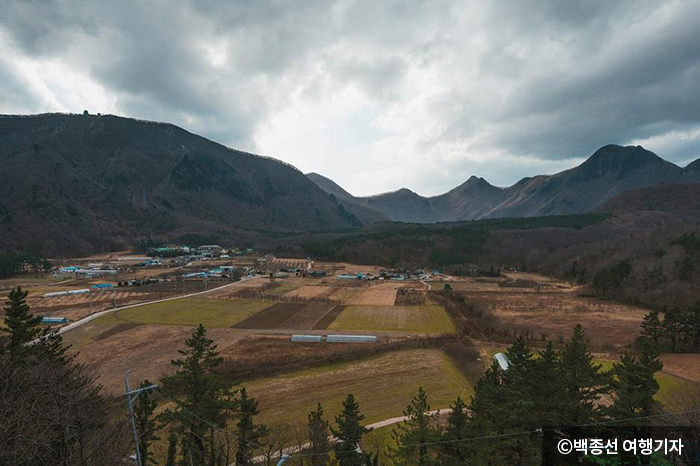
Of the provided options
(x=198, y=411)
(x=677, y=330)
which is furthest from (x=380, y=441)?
(x=677, y=330)

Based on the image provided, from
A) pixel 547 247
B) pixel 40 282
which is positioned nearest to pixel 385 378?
pixel 40 282

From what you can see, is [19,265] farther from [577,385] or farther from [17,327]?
[577,385]

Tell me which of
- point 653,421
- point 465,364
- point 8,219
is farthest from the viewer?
point 8,219

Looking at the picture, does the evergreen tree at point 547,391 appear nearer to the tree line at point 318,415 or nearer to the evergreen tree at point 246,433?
the tree line at point 318,415

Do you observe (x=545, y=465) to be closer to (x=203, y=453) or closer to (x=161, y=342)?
(x=203, y=453)

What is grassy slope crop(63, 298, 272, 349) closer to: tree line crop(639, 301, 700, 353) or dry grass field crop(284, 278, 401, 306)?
dry grass field crop(284, 278, 401, 306)

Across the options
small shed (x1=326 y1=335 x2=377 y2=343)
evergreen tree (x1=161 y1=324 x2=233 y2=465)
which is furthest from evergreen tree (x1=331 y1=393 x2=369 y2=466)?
small shed (x1=326 y1=335 x2=377 y2=343)
